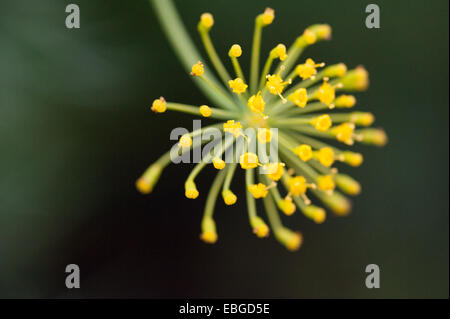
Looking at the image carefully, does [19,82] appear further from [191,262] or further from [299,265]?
[299,265]

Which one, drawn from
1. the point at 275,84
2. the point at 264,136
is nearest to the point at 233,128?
the point at 264,136

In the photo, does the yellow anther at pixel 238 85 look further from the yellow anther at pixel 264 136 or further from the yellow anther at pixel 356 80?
the yellow anther at pixel 356 80

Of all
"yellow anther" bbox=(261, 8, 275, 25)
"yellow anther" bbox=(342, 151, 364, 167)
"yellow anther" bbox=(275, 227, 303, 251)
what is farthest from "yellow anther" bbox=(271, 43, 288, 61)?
"yellow anther" bbox=(275, 227, 303, 251)

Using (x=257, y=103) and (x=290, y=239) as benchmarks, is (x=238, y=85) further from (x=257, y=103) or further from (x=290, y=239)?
(x=290, y=239)

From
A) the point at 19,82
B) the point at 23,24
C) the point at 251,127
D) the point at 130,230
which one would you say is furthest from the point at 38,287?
the point at 251,127

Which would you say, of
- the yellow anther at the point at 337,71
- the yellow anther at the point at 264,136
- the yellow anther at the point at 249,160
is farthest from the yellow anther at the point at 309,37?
the yellow anther at the point at 249,160

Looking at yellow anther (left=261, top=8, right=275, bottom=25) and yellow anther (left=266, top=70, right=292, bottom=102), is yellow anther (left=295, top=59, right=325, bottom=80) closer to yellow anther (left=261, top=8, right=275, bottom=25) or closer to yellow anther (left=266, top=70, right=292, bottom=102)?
yellow anther (left=266, top=70, right=292, bottom=102)
